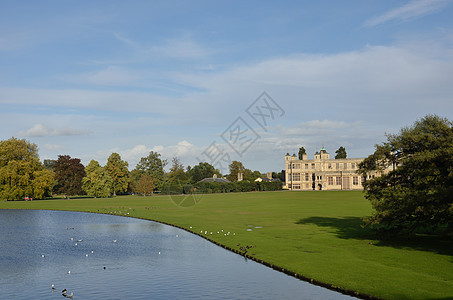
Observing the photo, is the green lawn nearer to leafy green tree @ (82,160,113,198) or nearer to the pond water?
the pond water

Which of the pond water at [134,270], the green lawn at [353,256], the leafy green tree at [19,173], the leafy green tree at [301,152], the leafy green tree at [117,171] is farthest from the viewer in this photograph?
the leafy green tree at [301,152]

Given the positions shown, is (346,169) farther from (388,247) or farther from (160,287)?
(160,287)

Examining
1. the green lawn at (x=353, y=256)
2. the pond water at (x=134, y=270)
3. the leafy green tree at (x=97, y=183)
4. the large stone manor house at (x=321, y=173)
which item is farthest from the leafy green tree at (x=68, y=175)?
the green lawn at (x=353, y=256)

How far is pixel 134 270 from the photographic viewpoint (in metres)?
26.9

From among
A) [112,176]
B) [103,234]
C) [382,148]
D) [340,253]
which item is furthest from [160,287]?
[112,176]

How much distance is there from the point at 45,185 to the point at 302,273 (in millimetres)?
103502

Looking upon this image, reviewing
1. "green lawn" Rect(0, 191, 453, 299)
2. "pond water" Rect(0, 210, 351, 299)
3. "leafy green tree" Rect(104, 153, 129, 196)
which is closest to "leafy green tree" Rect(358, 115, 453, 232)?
"green lawn" Rect(0, 191, 453, 299)

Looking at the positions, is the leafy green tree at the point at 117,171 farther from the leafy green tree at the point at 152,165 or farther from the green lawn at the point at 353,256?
the green lawn at the point at 353,256

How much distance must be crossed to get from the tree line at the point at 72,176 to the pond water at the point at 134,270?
75.9 meters

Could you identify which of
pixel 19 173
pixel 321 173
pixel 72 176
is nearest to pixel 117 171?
pixel 72 176

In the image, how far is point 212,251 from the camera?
33625 mm

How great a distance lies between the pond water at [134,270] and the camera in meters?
21.7

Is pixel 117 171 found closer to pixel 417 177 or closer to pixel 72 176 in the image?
pixel 72 176

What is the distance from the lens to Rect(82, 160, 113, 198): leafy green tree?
458ft
